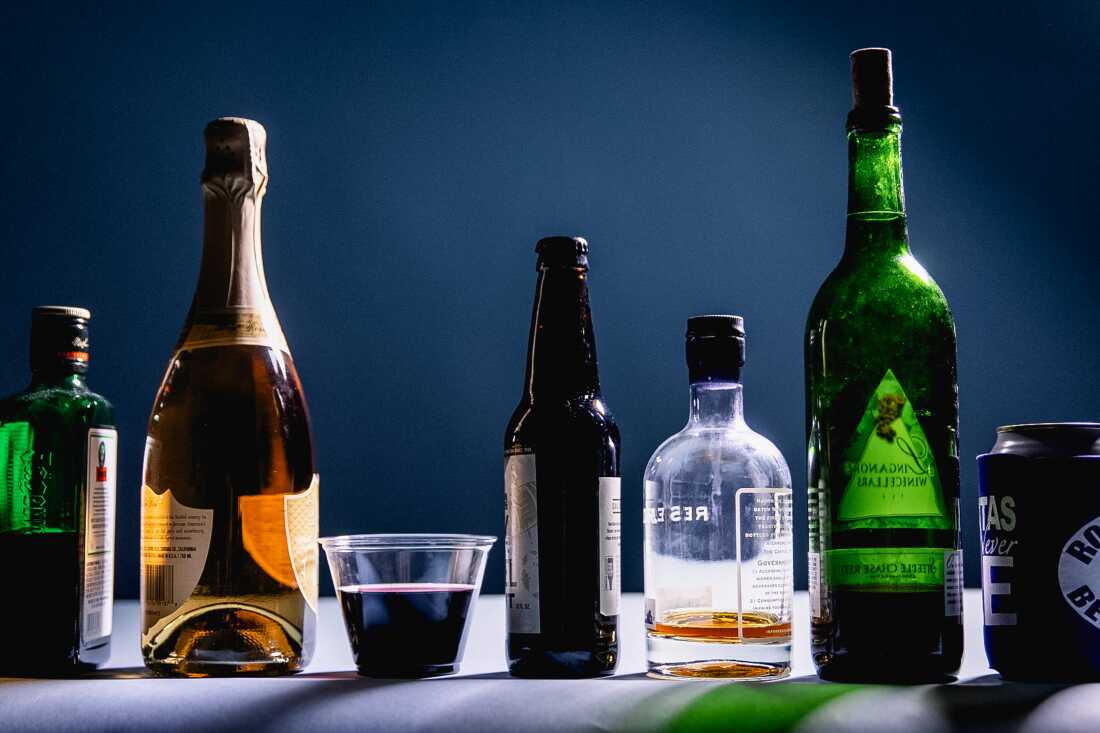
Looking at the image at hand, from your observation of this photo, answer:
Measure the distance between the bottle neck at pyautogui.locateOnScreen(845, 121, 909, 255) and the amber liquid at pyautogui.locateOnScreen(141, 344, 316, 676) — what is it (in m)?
0.40

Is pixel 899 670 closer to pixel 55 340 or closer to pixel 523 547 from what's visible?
pixel 523 547

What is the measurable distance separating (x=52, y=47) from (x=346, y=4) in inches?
15.2

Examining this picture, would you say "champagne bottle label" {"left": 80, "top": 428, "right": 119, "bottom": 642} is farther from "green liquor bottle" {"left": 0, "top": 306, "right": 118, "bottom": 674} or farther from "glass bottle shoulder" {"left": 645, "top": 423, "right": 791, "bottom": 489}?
"glass bottle shoulder" {"left": 645, "top": 423, "right": 791, "bottom": 489}

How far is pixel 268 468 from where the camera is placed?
774mm

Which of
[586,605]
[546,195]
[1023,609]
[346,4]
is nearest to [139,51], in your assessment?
[346,4]

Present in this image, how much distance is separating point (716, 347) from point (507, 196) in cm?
88

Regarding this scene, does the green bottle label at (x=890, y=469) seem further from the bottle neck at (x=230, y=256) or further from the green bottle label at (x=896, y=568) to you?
the bottle neck at (x=230, y=256)

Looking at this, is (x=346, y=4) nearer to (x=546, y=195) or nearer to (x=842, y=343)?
(x=546, y=195)

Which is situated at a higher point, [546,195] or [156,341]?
[546,195]

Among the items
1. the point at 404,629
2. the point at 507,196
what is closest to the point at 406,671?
the point at 404,629

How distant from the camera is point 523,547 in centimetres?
70

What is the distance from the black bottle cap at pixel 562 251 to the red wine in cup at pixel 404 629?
217 mm

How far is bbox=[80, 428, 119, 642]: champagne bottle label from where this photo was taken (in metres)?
0.74

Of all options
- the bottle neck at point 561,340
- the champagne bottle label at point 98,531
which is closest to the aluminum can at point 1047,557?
the bottle neck at point 561,340
